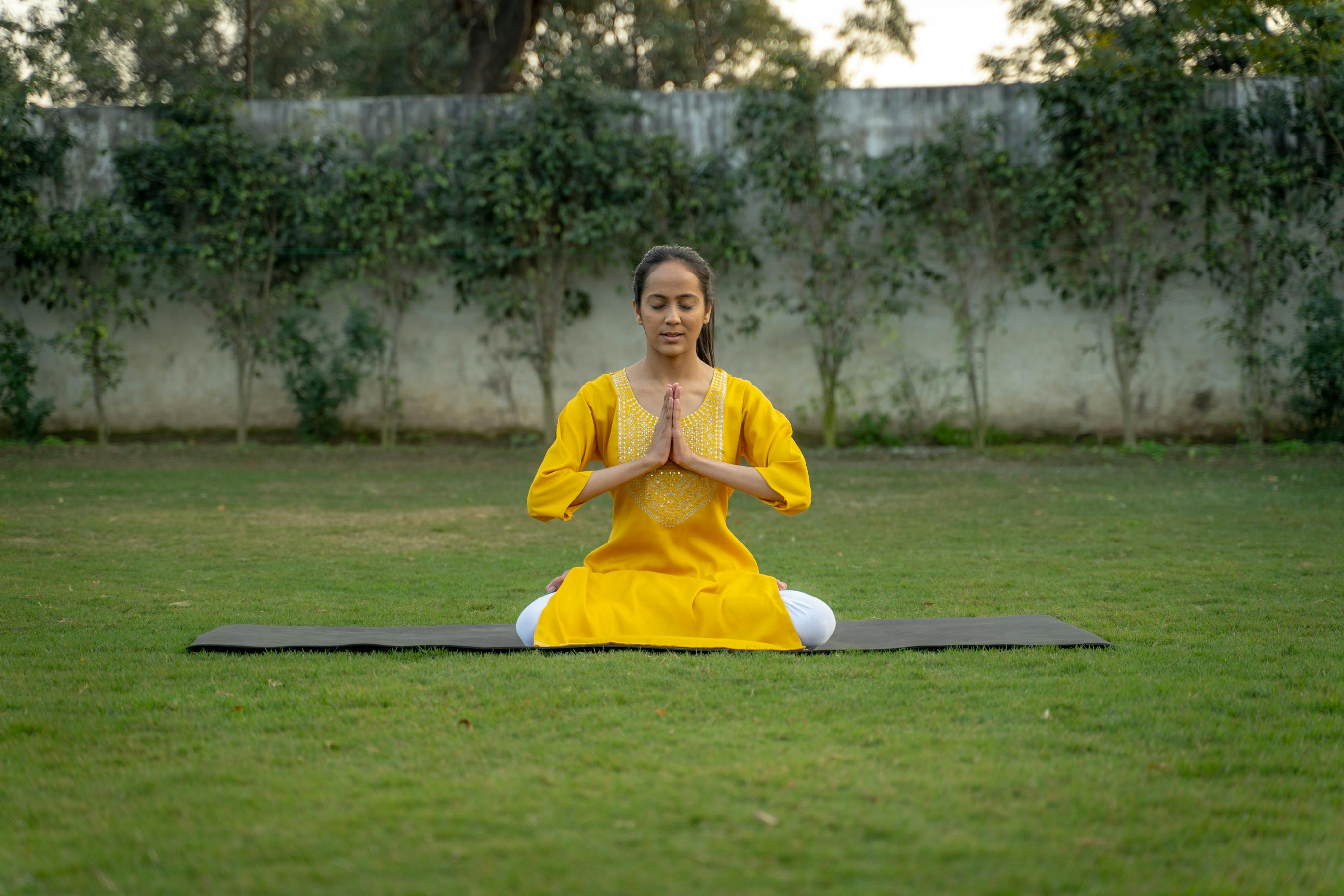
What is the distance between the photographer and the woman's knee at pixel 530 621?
3730mm

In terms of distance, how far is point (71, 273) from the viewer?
1141 cm

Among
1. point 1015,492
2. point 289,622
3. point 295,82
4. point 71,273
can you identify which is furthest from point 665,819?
point 295,82

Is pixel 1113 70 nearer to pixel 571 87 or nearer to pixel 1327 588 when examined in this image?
pixel 571 87

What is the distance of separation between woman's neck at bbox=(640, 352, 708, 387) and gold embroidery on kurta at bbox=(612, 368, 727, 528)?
0.06m

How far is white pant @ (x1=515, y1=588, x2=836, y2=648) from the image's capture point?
368 cm

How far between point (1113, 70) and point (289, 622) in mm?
8821

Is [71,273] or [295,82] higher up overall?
[295,82]

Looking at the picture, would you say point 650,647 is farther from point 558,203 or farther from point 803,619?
point 558,203

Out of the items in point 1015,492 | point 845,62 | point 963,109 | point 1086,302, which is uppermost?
point 845,62

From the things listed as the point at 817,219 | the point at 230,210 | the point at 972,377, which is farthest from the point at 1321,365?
the point at 230,210

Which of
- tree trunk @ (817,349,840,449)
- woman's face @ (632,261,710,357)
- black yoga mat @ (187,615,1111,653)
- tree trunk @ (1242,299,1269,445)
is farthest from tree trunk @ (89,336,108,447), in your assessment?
tree trunk @ (1242,299,1269,445)

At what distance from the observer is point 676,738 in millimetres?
2744

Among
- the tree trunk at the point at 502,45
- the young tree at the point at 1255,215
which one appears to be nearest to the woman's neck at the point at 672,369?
the young tree at the point at 1255,215

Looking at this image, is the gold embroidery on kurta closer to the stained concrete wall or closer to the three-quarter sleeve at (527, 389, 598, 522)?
the three-quarter sleeve at (527, 389, 598, 522)
